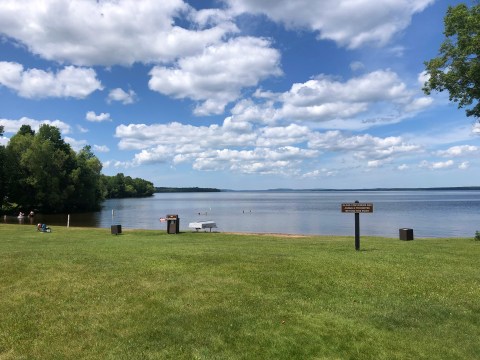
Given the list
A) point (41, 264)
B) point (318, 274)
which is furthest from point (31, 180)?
point (318, 274)

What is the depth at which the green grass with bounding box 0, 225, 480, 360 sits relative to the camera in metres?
6.05

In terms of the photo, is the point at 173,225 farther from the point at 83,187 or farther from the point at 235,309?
the point at 83,187

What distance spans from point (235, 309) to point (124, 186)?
17098 centimetres

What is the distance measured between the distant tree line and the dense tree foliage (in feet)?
226

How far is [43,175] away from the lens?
68.2 m

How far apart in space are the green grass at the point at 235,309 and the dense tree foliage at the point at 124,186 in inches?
5691

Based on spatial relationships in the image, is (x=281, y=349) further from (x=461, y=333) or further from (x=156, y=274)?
(x=156, y=274)

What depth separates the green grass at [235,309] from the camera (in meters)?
6.05

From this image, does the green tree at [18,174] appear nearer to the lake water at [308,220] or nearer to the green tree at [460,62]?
the lake water at [308,220]

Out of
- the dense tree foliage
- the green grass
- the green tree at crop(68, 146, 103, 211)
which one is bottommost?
the green grass

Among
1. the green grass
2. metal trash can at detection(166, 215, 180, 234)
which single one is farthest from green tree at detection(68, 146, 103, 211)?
the green grass

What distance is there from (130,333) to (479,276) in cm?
844

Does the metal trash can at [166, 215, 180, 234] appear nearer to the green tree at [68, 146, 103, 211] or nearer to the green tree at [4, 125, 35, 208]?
the green tree at [4, 125, 35, 208]

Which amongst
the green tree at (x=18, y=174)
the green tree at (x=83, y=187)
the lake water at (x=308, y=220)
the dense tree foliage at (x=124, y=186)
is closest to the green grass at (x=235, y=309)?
the lake water at (x=308, y=220)
